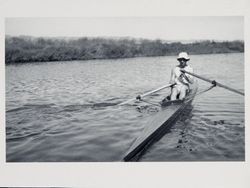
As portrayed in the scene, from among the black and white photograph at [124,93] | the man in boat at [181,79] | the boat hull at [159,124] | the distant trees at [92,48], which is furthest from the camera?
the man in boat at [181,79]

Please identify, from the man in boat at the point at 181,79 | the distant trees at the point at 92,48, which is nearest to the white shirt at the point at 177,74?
the man in boat at the point at 181,79

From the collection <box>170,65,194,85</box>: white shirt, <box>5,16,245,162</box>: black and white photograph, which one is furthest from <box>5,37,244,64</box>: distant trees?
<box>170,65,194,85</box>: white shirt

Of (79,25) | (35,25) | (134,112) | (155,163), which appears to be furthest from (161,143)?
(35,25)

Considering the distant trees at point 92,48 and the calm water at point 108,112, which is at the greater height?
the distant trees at point 92,48

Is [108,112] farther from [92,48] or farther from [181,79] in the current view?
[181,79]

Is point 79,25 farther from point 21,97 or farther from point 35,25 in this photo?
point 21,97

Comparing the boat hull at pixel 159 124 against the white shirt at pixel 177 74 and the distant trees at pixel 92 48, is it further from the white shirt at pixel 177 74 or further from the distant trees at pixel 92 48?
the distant trees at pixel 92 48

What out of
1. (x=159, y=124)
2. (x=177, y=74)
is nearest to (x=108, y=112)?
(x=159, y=124)
